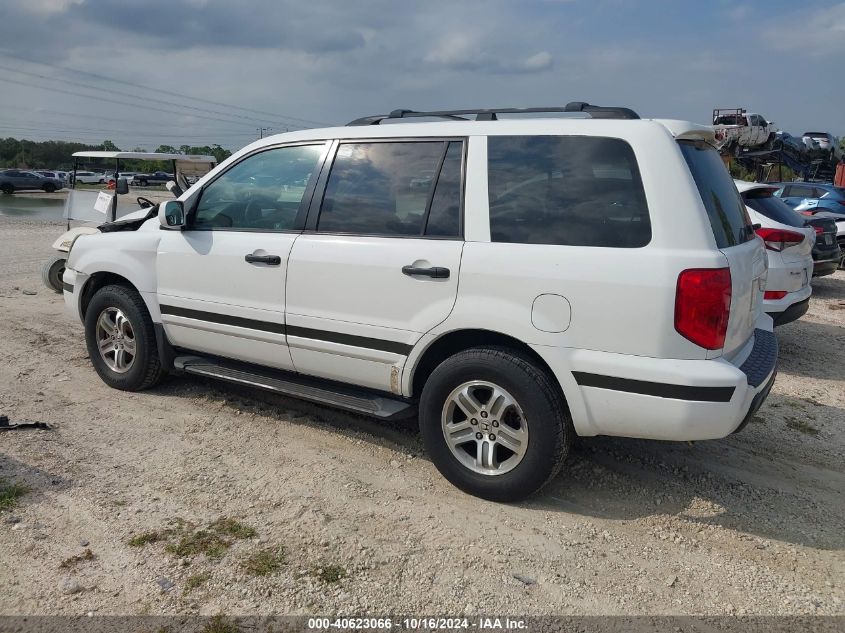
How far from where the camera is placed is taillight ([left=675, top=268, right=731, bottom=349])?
10.0ft

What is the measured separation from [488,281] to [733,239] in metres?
1.27

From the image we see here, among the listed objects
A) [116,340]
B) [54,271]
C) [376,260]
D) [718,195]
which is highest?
[718,195]

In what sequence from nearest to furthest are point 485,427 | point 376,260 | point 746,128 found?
point 485,427, point 376,260, point 746,128

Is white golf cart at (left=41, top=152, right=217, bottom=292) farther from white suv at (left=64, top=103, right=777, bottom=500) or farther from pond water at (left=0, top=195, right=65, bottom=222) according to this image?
pond water at (left=0, top=195, right=65, bottom=222)

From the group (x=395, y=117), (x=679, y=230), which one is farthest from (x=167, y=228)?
(x=679, y=230)

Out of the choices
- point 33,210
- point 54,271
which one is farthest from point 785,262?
point 33,210

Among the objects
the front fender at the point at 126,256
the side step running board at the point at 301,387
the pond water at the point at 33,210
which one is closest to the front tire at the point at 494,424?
the side step running board at the point at 301,387

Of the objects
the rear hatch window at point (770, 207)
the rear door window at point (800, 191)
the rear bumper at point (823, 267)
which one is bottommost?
the rear bumper at point (823, 267)

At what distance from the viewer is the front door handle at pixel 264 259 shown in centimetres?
416

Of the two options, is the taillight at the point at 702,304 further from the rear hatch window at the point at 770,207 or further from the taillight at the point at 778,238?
the rear hatch window at the point at 770,207

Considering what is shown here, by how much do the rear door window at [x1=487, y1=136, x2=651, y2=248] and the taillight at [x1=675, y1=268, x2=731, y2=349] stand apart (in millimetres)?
298

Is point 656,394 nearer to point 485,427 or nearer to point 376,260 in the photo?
point 485,427

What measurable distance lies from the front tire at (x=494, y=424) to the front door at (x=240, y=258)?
117 centimetres

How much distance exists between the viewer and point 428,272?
361cm
